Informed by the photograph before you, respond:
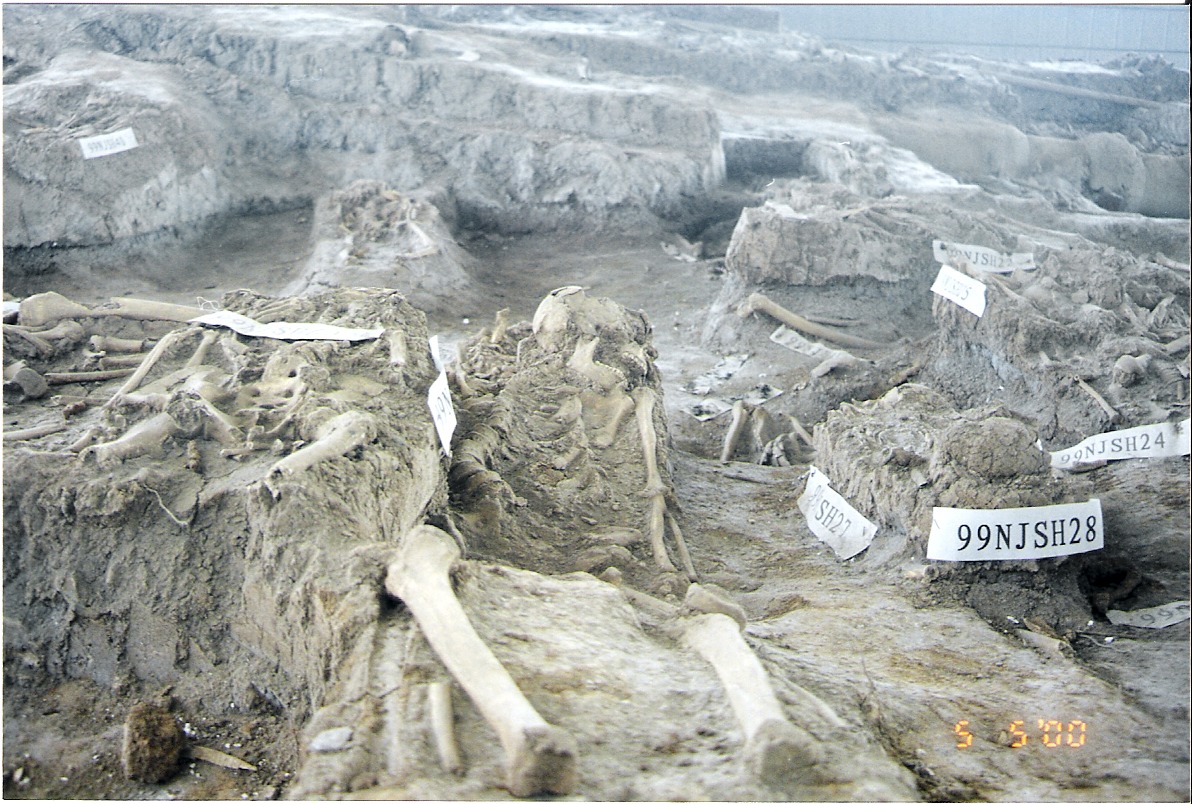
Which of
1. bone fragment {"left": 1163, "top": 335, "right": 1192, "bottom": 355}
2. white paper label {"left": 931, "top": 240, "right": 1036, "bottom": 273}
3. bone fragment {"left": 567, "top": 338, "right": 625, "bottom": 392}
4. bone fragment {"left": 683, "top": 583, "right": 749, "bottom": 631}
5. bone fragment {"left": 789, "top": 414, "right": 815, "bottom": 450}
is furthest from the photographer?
white paper label {"left": 931, "top": 240, "right": 1036, "bottom": 273}

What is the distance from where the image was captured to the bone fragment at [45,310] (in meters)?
3.68

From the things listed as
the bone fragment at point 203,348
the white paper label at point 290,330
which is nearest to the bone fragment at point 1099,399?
the white paper label at point 290,330

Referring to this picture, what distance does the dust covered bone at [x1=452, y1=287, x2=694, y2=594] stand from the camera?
3354mm

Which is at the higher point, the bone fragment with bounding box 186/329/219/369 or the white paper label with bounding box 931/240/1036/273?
the bone fragment with bounding box 186/329/219/369

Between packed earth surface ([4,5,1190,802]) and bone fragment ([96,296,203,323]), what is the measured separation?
0.07 feet

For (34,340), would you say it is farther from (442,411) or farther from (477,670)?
(477,670)

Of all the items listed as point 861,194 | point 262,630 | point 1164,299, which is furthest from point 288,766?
point 861,194

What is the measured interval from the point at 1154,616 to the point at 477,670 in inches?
90.7

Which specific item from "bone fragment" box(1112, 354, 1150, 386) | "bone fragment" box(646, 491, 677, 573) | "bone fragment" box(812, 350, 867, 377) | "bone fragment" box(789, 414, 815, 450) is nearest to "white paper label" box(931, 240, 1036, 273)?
"bone fragment" box(812, 350, 867, 377)

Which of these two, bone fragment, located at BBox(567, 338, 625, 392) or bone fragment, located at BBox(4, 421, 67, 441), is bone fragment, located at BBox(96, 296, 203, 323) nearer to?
bone fragment, located at BBox(4, 421, 67, 441)

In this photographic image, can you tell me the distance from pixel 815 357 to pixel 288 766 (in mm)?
5054

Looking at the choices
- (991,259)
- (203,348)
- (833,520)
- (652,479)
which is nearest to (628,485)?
(652,479)

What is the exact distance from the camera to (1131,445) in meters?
3.63

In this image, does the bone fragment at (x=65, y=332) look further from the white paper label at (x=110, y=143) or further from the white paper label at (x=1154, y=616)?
the white paper label at (x=110, y=143)
